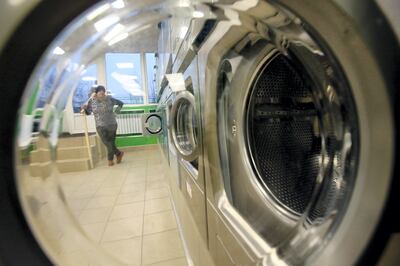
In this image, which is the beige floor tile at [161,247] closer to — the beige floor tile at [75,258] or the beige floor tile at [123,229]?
the beige floor tile at [123,229]

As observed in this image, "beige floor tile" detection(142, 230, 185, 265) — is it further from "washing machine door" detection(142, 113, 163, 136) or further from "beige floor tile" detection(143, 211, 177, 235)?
"washing machine door" detection(142, 113, 163, 136)

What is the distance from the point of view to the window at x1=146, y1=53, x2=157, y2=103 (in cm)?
348

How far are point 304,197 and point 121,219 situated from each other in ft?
4.20

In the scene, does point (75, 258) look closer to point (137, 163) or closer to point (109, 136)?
point (109, 136)

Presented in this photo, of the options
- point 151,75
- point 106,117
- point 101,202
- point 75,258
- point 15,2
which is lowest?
point 101,202

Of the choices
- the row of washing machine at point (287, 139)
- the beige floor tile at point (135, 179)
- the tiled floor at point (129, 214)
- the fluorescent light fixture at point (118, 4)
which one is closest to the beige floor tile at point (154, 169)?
the tiled floor at point (129, 214)

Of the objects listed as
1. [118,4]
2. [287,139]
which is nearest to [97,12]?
[118,4]

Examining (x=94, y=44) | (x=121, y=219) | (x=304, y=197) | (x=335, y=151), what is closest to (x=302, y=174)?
(x=304, y=197)

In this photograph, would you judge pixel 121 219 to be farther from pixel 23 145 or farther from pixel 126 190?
pixel 23 145

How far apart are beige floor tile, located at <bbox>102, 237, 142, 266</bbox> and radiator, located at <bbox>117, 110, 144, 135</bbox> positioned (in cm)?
259

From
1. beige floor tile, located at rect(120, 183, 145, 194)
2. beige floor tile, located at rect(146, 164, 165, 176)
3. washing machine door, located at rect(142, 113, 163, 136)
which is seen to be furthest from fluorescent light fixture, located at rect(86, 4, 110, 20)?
beige floor tile, located at rect(146, 164, 165, 176)

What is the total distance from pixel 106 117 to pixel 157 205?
3.73ft

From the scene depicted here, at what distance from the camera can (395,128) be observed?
239 millimetres

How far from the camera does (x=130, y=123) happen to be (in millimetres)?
3748
